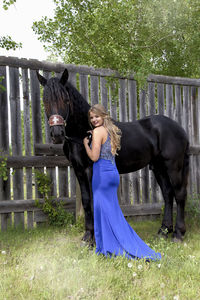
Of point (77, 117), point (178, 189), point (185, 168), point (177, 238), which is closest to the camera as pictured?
point (77, 117)

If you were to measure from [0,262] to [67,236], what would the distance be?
1349 millimetres

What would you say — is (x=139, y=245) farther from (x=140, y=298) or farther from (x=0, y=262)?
(x=0, y=262)

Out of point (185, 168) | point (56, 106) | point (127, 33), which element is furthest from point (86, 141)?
point (127, 33)

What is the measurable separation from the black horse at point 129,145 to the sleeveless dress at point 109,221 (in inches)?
17.2

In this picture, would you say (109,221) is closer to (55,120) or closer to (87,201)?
(87,201)

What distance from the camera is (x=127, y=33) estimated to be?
6191mm

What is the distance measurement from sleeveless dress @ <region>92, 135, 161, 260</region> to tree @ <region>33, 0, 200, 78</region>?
2.75 metres

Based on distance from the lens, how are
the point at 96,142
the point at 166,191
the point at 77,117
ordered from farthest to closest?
the point at 166,191
the point at 77,117
the point at 96,142

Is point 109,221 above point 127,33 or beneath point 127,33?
beneath

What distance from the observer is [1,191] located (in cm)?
532

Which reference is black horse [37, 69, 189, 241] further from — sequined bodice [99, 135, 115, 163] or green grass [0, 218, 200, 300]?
green grass [0, 218, 200, 300]

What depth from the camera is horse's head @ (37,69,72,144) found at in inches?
149

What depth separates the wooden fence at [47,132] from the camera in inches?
212

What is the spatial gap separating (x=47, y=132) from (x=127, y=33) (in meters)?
2.59
